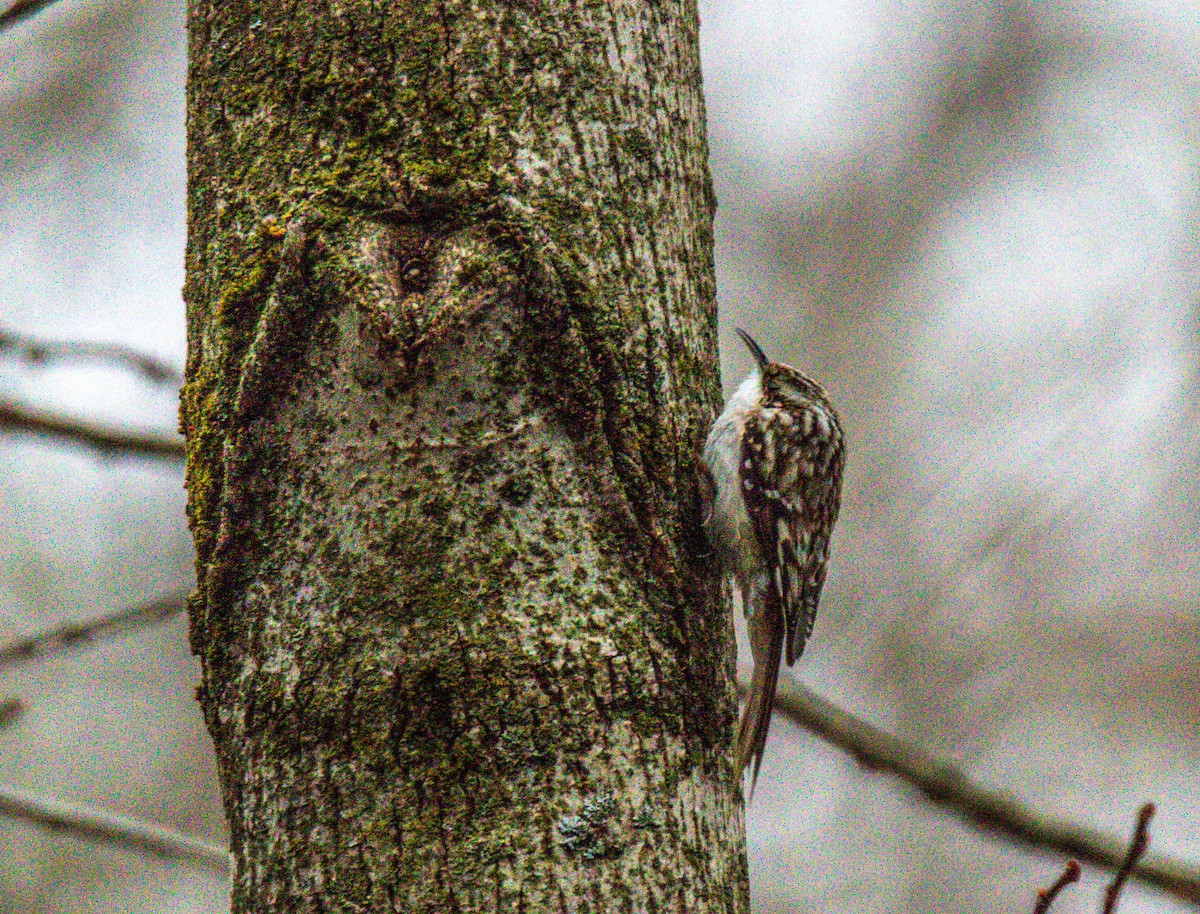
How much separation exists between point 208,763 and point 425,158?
8745 millimetres

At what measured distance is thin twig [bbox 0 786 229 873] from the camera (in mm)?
2449

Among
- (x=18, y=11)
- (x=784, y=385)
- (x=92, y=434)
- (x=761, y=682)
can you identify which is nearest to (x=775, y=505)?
(x=784, y=385)

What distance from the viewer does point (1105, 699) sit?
918 cm

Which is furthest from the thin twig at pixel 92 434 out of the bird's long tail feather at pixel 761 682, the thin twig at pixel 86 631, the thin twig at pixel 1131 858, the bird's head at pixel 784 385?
the thin twig at pixel 1131 858

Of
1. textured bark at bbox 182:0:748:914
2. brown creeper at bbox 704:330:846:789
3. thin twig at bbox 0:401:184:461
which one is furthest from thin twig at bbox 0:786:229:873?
brown creeper at bbox 704:330:846:789

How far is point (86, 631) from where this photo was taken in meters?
2.58

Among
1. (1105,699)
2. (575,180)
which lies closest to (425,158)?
(575,180)

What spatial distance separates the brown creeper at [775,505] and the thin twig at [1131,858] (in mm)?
810

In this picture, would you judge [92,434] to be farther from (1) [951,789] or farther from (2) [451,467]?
(1) [951,789]

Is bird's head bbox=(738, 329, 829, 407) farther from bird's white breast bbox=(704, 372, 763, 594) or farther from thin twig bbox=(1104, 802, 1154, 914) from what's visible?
thin twig bbox=(1104, 802, 1154, 914)

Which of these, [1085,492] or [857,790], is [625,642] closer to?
[1085,492]

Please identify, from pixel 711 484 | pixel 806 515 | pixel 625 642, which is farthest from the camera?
pixel 806 515

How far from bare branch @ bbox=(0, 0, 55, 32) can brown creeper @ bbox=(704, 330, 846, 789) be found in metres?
1.19

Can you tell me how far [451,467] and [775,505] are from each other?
1711 millimetres
